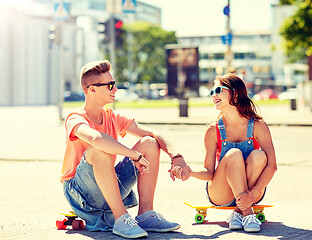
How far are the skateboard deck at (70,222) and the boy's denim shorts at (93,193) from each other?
0.28 feet

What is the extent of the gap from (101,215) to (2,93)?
62.9 meters

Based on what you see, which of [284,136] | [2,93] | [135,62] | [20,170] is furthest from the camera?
[135,62]

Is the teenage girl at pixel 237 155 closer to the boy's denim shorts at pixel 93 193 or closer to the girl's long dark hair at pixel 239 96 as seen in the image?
the girl's long dark hair at pixel 239 96

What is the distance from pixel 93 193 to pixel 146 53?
89295mm

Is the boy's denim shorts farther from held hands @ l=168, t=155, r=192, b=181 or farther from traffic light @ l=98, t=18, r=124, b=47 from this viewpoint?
traffic light @ l=98, t=18, r=124, b=47

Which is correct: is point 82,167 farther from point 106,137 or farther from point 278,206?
point 278,206

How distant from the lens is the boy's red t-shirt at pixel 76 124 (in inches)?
185

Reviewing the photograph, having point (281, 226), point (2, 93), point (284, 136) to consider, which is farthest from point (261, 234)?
point (2, 93)

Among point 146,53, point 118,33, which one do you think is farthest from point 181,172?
point 146,53

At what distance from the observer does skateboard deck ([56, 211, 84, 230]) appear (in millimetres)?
4965

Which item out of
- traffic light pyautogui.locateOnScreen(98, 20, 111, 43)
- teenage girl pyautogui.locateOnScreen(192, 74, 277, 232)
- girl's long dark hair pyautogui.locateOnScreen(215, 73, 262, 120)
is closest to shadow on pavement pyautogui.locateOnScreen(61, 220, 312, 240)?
teenage girl pyautogui.locateOnScreen(192, 74, 277, 232)

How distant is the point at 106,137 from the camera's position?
446 cm

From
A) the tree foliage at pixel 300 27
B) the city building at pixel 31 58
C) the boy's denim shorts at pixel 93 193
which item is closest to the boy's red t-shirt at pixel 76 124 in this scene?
the boy's denim shorts at pixel 93 193

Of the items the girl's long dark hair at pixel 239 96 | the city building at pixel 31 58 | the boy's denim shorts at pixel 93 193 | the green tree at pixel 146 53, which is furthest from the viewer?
the green tree at pixel 146 53
